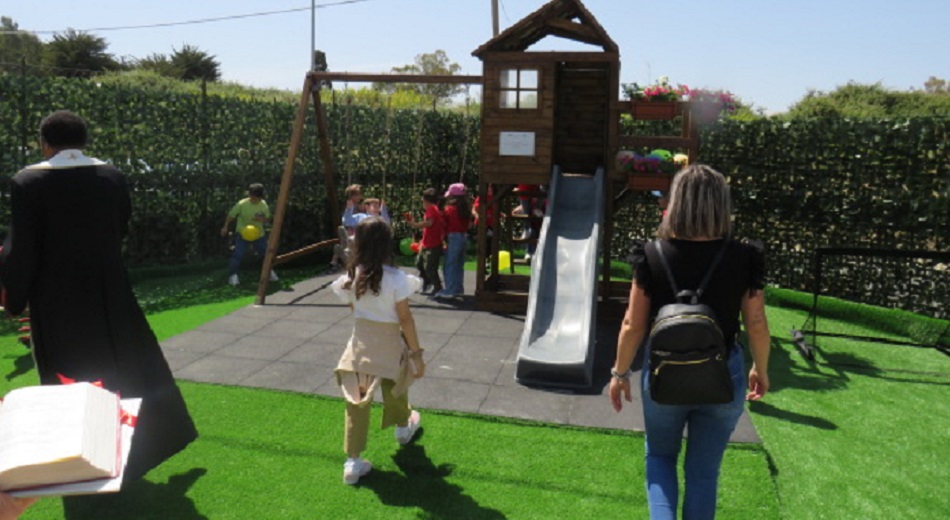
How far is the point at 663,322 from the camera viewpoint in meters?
3.09

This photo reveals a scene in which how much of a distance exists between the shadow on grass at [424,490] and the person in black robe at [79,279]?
140 cm

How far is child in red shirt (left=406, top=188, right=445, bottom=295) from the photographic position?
10.4 meters

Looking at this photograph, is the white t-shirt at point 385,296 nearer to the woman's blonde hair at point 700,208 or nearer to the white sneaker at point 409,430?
the white sneaker at point 409,430

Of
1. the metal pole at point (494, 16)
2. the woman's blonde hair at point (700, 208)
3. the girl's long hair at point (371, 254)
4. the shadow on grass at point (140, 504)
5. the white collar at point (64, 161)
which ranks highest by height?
the metal pole at point (494, 16)

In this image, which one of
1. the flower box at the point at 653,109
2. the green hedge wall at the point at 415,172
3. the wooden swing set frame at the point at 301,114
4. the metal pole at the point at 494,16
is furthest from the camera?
the metal pole at the point at 494,16

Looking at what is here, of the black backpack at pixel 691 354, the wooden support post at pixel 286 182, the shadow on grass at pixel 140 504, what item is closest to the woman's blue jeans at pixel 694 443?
the black backpack at pixel 691 354

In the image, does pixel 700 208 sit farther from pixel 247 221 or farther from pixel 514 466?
pixel 247 221

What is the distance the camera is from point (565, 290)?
816 centimetres

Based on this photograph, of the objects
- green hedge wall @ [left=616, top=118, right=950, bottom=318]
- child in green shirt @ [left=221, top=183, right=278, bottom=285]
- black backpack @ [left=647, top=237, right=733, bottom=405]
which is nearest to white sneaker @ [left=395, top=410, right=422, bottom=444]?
black backpack @ [left=647, top=237, right=733, bottom=405]

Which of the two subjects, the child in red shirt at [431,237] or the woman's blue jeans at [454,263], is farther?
the woman's blue jeans at [454,263]

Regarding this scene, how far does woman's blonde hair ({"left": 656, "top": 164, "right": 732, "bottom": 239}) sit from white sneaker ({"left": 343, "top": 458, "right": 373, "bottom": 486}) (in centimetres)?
261

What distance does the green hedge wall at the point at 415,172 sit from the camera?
961 cm

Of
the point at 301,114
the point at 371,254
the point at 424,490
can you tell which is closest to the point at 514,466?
the point at 424,490

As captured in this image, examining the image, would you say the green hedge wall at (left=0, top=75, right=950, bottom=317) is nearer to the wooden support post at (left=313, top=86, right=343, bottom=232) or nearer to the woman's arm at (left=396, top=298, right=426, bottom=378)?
the wooden support post at (left=313, top=86, right=343, bottom=232)
